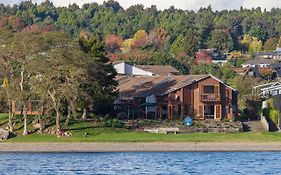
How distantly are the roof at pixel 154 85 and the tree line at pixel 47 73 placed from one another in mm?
11896

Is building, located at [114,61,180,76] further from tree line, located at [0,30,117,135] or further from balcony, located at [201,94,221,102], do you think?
tree line, located at [0,30,117,135]

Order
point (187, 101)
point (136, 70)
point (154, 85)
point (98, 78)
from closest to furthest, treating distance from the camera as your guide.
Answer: point (98, 78) → point (187, 101) → point (154, 85) → point (136, 70)

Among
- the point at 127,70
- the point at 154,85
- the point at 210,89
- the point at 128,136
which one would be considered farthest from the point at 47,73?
the point at 127,70

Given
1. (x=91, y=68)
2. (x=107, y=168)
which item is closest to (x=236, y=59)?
(x=91, y=68)

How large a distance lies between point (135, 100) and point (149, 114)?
6.89ft

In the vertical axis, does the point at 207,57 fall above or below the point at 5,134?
above

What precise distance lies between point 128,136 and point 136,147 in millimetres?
4273

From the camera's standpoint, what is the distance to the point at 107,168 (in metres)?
54.0

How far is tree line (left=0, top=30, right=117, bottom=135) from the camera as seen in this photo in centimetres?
7612

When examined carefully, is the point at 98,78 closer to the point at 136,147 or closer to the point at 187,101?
the point at 187,101

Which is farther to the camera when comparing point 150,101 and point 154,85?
point 154,85

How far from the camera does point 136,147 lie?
70000 mm

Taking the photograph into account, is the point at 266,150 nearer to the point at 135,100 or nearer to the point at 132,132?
the point at 132,132

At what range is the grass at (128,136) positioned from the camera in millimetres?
72562
